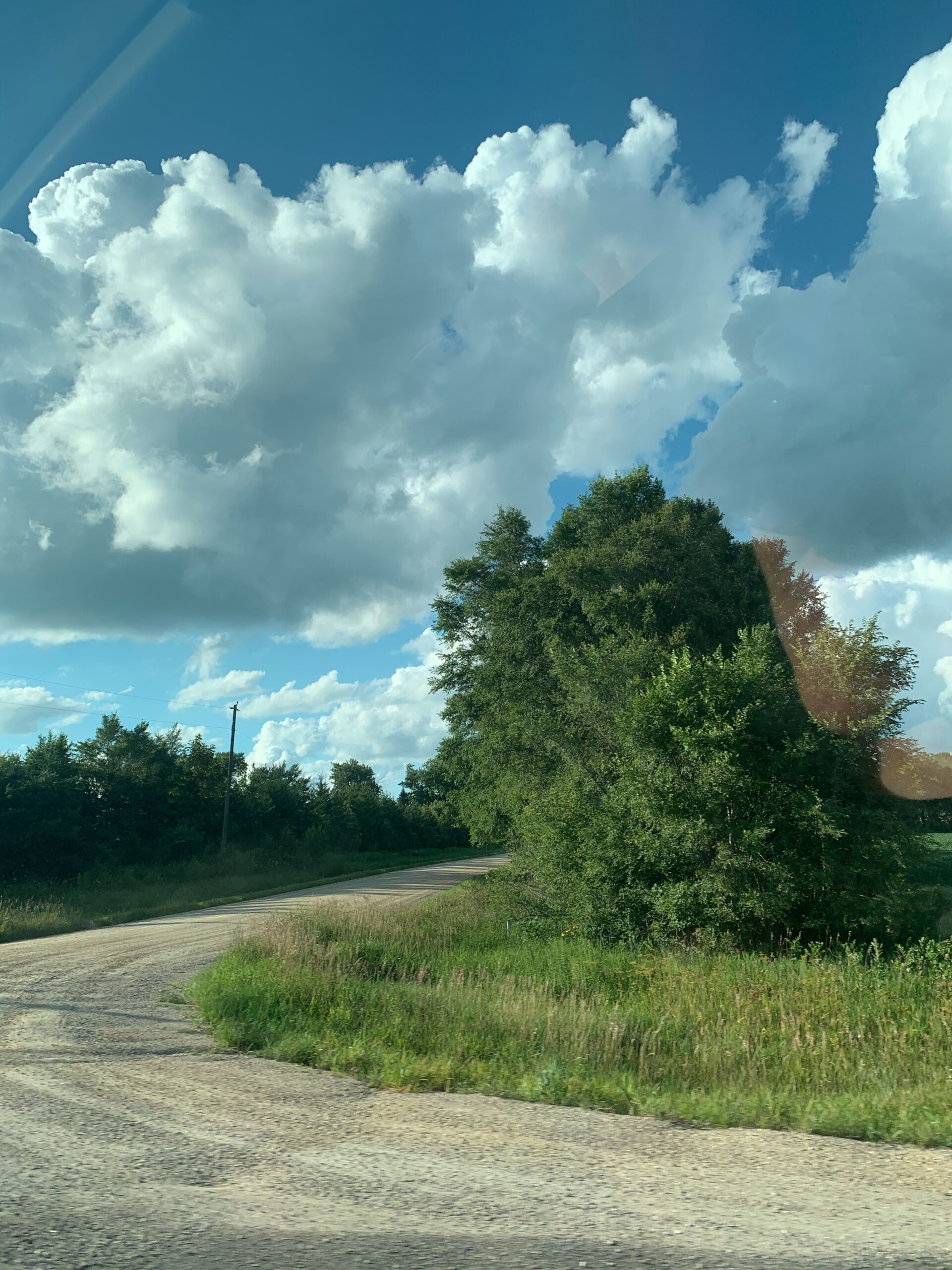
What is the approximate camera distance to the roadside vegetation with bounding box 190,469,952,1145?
8.20 m

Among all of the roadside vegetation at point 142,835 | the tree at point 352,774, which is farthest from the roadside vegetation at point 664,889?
the tree at point 352,774

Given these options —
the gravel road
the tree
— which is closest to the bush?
the gravel road

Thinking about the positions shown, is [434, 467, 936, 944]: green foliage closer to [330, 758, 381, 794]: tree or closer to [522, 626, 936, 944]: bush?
[522, 626, 936, 944]: bush

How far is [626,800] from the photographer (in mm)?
17844

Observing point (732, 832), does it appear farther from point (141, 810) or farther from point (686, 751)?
point (141, 810)

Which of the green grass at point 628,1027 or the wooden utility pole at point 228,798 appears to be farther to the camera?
the wooden utility pole at point 228,798

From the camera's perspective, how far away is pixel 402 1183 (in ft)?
16.8

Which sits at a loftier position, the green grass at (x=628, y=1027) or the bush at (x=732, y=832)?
the bush at (x=732, y=832)

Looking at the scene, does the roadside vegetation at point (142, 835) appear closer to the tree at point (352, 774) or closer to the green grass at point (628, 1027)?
the green grass at point (628, 1027)

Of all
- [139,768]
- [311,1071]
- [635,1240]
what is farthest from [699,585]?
[139,768]

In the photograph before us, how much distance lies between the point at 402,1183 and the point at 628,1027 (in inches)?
188

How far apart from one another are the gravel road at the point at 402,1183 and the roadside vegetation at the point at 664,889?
2.64 ft

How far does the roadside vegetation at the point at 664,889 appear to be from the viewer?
820 cm

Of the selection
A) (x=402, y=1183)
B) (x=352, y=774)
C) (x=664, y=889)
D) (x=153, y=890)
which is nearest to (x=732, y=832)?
(x=664, y=889)
